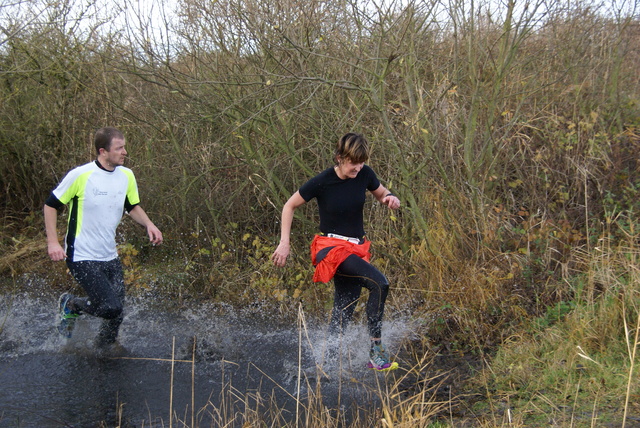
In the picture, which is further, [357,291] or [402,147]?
[402,147]

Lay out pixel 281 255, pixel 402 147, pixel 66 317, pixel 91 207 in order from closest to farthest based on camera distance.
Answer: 1. pixel 281 255
2. pixel 91 207
3. pixel 66 317
4. pixel 402 147

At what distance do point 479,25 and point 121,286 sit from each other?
4.36 meters

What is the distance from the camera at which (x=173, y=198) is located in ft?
27.1

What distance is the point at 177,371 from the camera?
209 inches

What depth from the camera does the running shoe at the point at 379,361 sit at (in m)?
4.79

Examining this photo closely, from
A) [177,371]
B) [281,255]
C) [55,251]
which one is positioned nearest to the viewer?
[281,255]

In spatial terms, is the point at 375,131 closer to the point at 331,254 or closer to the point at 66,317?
the point at 331,254

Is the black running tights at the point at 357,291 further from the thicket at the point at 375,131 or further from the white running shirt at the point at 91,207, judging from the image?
the white running shirt at the point at 91,207

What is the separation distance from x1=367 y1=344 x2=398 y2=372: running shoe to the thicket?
35.5 inches

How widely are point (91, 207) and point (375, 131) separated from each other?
2890 millimetres

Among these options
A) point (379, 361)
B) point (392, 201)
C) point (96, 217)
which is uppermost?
point (392, 201)

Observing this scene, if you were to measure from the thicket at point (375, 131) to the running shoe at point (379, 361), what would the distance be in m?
0.90

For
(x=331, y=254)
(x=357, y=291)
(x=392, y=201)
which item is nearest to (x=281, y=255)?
(x=331, y=254)

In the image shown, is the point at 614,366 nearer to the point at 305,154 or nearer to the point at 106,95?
the point at 305,154
